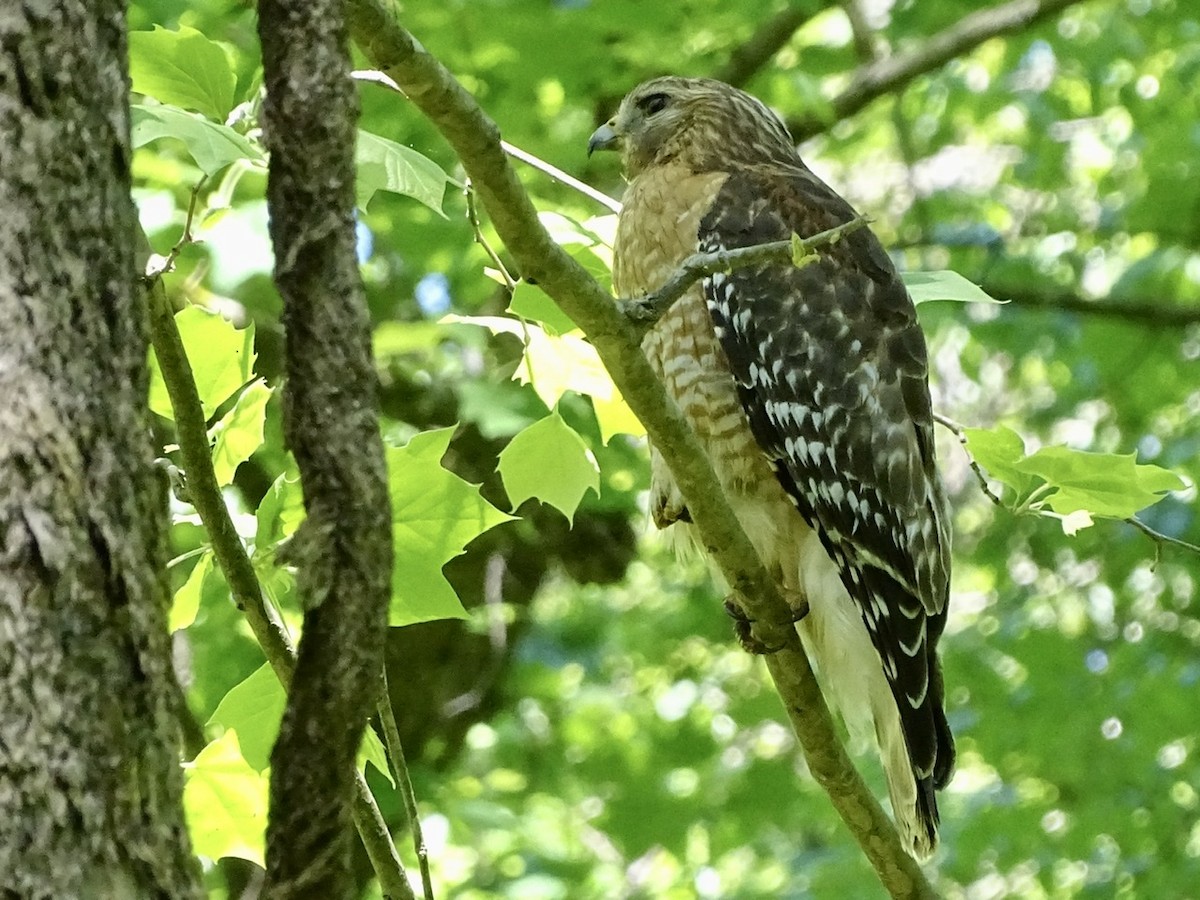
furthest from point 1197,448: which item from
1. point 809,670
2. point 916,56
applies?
point 809,670

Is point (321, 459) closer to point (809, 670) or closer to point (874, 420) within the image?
point (809, 670)

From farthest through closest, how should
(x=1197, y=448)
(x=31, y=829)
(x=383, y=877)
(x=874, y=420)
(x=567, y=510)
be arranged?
(x=1197, y=448)
(x=874, y=420)
(x=567, y=510)
(x=383, y=877)
(x=31, y=829)

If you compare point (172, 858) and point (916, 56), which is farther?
point (916, 56)

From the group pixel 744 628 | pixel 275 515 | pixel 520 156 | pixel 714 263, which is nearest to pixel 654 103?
pixel 744 628

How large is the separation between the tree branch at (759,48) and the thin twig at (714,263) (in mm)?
3704

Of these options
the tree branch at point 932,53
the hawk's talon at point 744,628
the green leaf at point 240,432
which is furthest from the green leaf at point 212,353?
the tree branch at point 932,53

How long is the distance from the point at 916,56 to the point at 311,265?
4.95 meters

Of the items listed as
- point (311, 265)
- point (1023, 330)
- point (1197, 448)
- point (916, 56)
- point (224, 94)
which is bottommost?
point (311, 265)

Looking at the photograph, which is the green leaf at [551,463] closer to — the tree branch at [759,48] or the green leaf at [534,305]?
the green leaf at [534,305]

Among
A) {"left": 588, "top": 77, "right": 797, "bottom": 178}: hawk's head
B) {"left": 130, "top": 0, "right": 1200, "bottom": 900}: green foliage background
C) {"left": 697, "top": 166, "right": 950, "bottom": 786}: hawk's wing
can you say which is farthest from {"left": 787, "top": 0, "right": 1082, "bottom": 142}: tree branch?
{"left": 697, "top": 166, "right": 950, "bottom": 786}: hawk's wing

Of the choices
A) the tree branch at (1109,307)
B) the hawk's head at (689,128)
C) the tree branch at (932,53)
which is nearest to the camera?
the hawk's head at (689,128)

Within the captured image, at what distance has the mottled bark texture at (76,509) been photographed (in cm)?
79

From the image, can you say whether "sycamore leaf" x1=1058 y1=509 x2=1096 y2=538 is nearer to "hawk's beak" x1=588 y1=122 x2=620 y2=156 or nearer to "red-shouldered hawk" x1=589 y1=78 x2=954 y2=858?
"red-shouldered hawk" x1=589 y1=78 x2=954 y2=858

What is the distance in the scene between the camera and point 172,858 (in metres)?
0.82
